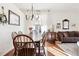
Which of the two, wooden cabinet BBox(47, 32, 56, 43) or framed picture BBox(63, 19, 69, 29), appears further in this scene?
framed picture BBox(63, 19, 69, 29)

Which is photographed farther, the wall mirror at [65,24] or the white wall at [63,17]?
the wall mirror at [65,24]

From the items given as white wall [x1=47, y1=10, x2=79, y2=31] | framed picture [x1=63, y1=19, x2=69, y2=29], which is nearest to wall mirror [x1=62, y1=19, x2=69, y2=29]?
framed picture [x1=63, y1=19, x2=69, y2=29]

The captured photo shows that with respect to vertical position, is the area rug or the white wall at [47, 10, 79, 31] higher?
the white wall at [47, 10, 79, 31]

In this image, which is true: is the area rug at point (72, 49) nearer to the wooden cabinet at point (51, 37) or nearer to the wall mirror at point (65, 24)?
the wooden cabinet at point (51, 37)

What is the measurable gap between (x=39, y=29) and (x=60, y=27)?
4.65 feet

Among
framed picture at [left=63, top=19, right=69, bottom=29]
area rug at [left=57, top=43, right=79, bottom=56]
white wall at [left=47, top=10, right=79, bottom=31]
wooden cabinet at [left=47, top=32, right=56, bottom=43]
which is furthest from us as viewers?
framed picture at [left=63, top=19, right=69, bottom=29]

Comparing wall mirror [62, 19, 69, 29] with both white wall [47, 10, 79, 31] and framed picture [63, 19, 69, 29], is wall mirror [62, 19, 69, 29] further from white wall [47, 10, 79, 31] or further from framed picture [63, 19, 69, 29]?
white wall [47, 10, 79, 31]

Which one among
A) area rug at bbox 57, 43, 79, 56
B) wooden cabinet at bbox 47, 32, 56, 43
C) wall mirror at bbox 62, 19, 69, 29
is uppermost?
wall mirror at bbox 62, 19, 69, 29

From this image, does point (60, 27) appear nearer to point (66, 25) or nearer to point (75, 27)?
point (66, 25)

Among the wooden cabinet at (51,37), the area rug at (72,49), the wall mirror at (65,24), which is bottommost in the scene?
the area rug at (72,49)

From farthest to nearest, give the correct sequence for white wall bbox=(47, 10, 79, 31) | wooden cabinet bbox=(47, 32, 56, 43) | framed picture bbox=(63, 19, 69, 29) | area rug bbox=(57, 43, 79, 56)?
1. framed picture bbox=(63, 19, 69, 29)
2. white wall bbox=(47, 10, 79, 31)
3. wooden cabinet bbox=(47, 32, 56, 43)
4. area rug bbox=(57, 43, 79, 56)

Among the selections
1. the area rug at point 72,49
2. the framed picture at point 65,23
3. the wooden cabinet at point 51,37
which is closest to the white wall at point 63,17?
the framed picture at point 65,23

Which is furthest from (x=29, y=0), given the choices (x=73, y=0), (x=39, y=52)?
(x=39, y=52)

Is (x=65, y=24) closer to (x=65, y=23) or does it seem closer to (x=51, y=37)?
(x=65, y=23)
